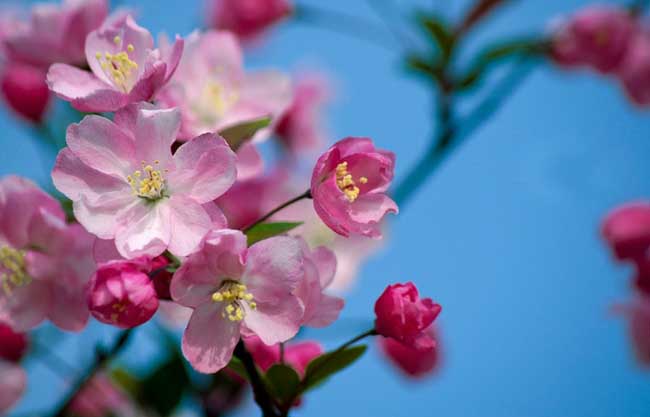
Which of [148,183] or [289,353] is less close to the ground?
[148,183]

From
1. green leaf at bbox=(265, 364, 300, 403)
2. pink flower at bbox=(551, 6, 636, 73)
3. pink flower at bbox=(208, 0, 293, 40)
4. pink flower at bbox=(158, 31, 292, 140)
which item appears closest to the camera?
green leaf at bbox=(265, 364, 300, 403)

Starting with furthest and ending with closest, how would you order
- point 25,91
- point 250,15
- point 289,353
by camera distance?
point 250,15 < point 25,91 < point 289,353

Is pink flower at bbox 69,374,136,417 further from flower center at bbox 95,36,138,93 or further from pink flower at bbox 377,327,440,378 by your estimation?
Result: flower center at bbox 95,36,138,93

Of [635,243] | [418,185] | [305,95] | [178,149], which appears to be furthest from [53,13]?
[305,95]

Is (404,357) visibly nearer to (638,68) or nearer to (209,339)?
(209,339)

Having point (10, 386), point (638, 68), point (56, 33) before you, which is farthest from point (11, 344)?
point (638, 68)

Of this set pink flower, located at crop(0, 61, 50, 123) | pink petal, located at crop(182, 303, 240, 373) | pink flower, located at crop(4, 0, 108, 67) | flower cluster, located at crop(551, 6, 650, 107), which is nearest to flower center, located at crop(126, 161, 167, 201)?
pink petal, located at crop(182, 303, 240, 373)

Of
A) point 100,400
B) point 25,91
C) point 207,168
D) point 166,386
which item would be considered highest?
point 207,168

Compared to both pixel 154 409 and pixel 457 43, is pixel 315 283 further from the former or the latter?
pixel 457 43
